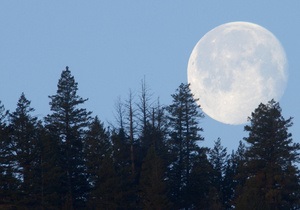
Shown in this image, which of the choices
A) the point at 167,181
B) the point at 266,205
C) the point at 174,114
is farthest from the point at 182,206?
the point at 266,205

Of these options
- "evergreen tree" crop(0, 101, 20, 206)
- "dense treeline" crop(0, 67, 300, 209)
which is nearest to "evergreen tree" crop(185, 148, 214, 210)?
"dense treeline" crop(0, 67, 300, 209)

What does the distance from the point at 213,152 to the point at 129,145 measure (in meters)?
13.3

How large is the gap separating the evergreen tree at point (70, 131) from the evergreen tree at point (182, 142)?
8.09m

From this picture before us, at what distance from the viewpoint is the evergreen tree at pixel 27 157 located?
7225 centimetres

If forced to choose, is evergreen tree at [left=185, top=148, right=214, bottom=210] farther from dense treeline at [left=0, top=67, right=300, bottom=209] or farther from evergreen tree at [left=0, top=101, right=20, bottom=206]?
evergreen tree at [left=0, top=101, right=20, bottom=206]

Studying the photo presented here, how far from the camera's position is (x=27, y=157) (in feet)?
240

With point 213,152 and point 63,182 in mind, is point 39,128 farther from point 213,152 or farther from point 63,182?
point 213,152

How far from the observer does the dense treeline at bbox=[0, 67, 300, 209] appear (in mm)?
72875

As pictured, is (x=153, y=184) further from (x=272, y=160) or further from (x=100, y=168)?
(x=272, y=160)

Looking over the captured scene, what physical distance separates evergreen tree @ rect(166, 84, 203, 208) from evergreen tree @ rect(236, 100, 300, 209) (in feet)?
24.5

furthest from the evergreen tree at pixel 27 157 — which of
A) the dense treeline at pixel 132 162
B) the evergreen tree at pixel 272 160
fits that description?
the evergreen tree at pixel 272 160

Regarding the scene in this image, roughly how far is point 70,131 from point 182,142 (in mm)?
10539

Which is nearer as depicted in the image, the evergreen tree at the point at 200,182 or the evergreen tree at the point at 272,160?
the evergreen tree at the point at 272,160

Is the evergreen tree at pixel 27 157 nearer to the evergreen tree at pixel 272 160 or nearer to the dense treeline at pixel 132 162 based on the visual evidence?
the dense treeline at pixel 132 162
